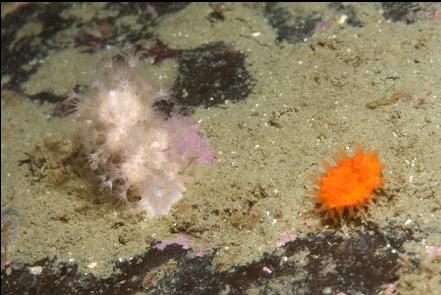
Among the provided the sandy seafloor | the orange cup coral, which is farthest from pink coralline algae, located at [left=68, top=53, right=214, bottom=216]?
the orange cup coral

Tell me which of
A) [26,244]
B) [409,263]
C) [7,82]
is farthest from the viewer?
[7,82]

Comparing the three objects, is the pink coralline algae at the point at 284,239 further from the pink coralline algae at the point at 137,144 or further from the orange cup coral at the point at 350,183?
the pink coralline algae at the point at 137,144

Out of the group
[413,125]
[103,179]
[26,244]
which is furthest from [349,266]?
[26,244]

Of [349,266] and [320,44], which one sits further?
[320,44]

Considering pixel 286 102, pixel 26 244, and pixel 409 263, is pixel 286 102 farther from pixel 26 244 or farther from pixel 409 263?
pixel 26 244

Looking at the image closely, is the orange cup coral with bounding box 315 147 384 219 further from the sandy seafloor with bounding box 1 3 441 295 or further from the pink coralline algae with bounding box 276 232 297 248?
the pink coralline algae with bounding box 276 232 297 248

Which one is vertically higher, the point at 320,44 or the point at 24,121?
the point at 320,44

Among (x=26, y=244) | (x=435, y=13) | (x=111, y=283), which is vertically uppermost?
(x=435, y=13)
